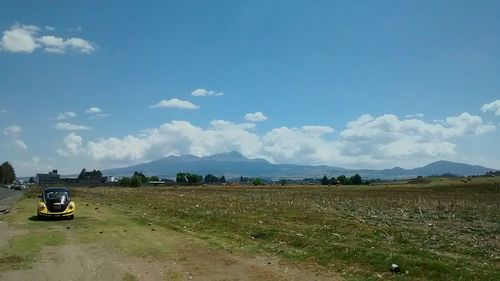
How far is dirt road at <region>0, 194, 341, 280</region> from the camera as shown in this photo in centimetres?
1426

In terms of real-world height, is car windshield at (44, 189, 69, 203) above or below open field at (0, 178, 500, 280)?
above

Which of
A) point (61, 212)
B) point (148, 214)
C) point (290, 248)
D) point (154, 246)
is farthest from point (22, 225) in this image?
point (290, 248)

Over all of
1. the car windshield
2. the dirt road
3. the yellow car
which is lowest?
the dirt road

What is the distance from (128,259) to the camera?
16.8 meters

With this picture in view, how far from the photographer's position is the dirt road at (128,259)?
14258 mm

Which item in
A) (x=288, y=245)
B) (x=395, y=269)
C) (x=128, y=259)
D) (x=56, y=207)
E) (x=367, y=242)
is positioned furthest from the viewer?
(x=56, y=207)

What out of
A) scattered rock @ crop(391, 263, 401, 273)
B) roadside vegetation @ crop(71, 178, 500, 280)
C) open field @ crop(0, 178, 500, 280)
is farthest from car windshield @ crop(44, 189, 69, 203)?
scattered rock @ crop(391, 263, 401, 273)

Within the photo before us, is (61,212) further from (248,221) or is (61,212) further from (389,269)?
(389,269)

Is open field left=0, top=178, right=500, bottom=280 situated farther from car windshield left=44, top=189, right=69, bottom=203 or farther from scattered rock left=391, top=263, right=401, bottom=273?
car windshield left=44, top=189, right=69, bottom=203

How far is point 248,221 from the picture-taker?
27.4 meters

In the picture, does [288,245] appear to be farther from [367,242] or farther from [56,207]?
[56,207]

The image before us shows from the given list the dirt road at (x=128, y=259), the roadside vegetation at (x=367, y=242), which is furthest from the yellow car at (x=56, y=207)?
the dirt road at (x=128, y=259)

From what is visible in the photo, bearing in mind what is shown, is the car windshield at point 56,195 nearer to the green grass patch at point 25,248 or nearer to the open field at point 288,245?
the open field at point 288,245

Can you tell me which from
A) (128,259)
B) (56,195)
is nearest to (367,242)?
(128,259)
